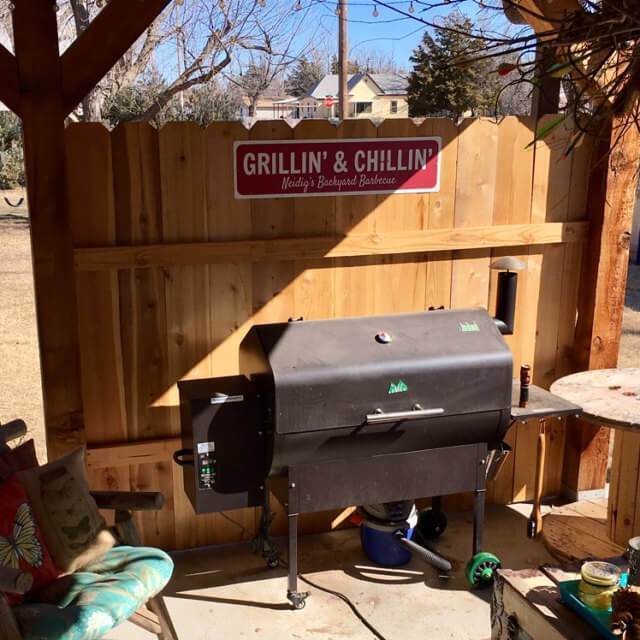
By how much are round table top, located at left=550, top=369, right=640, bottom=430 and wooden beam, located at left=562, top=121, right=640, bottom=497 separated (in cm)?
23

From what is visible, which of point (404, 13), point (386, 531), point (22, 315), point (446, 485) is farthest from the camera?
point (22, 315)

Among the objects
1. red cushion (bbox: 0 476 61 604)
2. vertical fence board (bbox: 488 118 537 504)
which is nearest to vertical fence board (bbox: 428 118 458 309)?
vertical fence board (bbox: 488 118 537 504)

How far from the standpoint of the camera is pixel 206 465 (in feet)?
10.9

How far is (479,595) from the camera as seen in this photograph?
360cm

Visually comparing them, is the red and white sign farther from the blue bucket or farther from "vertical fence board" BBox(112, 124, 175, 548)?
the blue bucket

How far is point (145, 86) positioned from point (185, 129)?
9412 mm

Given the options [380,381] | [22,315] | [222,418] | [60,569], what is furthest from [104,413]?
[22,315]

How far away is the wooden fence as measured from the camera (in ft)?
11.6

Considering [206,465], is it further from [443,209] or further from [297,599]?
[443,209]

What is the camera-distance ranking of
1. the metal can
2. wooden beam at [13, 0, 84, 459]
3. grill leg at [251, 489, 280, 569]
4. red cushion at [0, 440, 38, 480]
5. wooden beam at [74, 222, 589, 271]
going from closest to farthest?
the metal can < red cushion at [0, 440, 38, 480] < wooden beam at [13, 0, 84, 459] < wooden beam at [74, 222, 589, 271] < grill leg at [251, 489, 280, 569]

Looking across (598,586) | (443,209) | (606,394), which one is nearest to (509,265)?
(443,209)

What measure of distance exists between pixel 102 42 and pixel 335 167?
1.17 m

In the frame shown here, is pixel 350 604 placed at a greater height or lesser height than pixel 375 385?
lesser

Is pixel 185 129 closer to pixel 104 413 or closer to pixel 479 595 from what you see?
pixel 104 413
